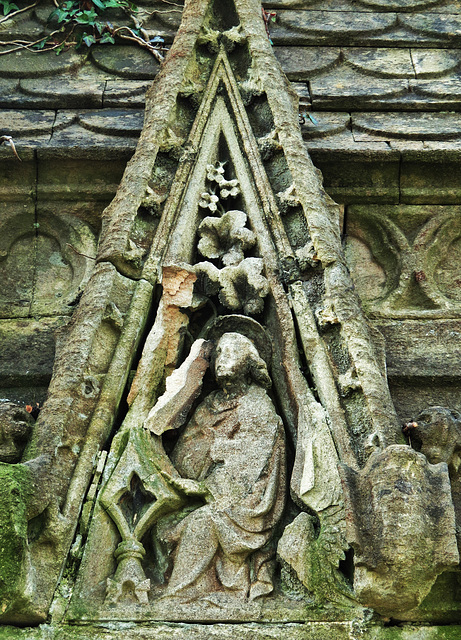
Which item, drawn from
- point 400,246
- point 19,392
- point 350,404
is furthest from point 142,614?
point 400,246

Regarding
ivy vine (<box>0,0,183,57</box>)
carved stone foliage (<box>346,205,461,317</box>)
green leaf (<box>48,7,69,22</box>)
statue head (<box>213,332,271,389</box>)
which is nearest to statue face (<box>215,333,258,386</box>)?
statue head (<box>213,332,271,389</box>)

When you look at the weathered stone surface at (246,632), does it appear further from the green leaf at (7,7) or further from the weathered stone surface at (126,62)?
→ the green leaf at (7,7)

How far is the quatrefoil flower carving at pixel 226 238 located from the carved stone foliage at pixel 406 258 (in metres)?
1.13

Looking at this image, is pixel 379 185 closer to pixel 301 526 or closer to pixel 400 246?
pixel 400 246

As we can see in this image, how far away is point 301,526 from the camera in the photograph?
431 cm

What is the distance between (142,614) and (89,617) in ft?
0.72

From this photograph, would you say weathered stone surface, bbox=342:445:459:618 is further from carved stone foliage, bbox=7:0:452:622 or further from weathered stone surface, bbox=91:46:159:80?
weathered stone surface, bbox=91:46:159:80

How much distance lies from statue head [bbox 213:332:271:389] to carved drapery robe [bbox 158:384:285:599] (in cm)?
6

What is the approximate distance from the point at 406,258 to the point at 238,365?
197 cm

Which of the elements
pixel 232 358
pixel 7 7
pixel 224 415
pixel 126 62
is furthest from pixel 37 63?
pixel 224 415

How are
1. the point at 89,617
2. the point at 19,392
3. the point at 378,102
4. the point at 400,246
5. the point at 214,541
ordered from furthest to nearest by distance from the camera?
the point at 378,102 → the point at 400,246 → the point at 19,392 → the point at 214,541 → the point at 89,617

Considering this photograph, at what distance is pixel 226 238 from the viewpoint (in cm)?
559

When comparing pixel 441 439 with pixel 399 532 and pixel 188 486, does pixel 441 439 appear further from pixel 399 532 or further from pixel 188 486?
pixel 188 486

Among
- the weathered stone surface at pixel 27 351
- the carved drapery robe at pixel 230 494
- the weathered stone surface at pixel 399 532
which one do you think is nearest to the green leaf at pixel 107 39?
the weathered stone surface at pixel 27 351
